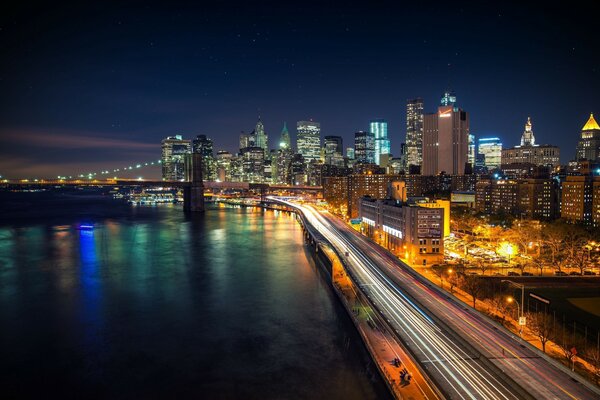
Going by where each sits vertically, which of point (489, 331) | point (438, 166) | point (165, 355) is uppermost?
point (438, 166)

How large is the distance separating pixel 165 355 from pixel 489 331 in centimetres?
1218

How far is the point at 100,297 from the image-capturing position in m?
24.9

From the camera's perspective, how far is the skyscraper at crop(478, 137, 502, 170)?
165750 mm

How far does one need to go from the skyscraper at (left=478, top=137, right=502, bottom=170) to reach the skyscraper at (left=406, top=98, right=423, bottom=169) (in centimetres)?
2871

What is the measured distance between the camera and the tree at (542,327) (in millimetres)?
15229

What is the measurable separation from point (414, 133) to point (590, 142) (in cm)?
6915

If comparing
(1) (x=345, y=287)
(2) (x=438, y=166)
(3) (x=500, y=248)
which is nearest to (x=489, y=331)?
(1) (x=345, y=287)

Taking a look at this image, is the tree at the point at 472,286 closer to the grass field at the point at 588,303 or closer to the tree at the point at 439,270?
the tree at the point at 439,270

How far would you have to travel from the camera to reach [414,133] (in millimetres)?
164500

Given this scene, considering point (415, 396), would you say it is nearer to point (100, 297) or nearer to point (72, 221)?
point (100, 297)

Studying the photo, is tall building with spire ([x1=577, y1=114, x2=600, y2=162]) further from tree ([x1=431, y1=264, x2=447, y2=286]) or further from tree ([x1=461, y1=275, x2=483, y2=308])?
tree ([x1=461, y1=275, x2=483, y2=308])

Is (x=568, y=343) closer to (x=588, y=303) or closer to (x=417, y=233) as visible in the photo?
(x=588, y=303)

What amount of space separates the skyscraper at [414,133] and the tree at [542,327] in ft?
457

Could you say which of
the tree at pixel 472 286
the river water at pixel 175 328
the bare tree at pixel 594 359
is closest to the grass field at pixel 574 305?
the tree at pixel 472 286
